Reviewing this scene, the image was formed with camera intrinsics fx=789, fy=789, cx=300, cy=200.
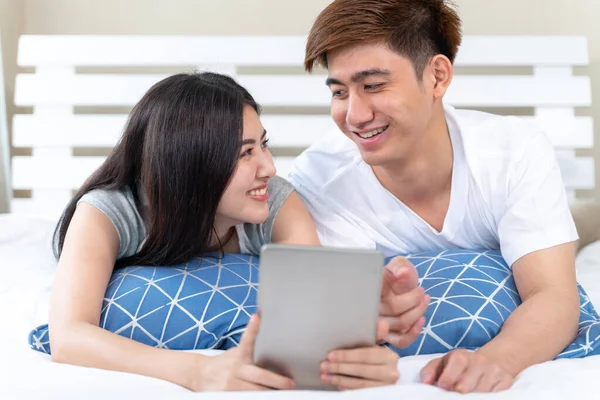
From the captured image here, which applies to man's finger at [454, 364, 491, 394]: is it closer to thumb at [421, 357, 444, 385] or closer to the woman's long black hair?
thumb at [421, 357, 444, 385]

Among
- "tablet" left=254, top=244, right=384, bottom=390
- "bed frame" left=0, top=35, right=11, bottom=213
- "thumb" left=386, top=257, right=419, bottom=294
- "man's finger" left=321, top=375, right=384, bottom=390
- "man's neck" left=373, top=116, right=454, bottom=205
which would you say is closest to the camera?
"tablet" left=254, top=244, right=384, bottom=390

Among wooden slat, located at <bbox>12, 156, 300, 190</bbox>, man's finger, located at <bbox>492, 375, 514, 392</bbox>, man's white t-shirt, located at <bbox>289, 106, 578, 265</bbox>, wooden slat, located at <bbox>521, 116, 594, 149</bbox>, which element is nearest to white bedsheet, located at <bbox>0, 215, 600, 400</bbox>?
man's finger, located at <bbox>492, 375, 514, 392</bbox>

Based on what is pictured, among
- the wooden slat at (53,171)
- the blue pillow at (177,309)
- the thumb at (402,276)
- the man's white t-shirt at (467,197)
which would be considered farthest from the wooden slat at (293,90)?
the thumb at (402,276)

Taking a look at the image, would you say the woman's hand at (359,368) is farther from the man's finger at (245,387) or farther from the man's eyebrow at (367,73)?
the man's eyebrow at (367,73)

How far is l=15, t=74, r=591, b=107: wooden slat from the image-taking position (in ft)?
8.07

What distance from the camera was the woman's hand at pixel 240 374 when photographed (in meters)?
1.07

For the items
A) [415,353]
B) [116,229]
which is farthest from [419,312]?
[116,229]

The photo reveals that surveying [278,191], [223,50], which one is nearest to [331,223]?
[278,191]

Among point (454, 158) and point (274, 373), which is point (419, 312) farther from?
point (454, 158)

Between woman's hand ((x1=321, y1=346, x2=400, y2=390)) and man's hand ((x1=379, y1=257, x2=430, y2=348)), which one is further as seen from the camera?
man's hand ((x1=379, y1=257, x2=430, y2=348))

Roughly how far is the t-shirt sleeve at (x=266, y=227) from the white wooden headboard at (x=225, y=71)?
79 centimetres

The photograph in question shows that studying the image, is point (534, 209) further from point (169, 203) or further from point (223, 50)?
point (223, 50)

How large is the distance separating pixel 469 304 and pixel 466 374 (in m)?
0.30

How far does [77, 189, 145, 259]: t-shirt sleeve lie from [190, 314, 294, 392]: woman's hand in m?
0.43
